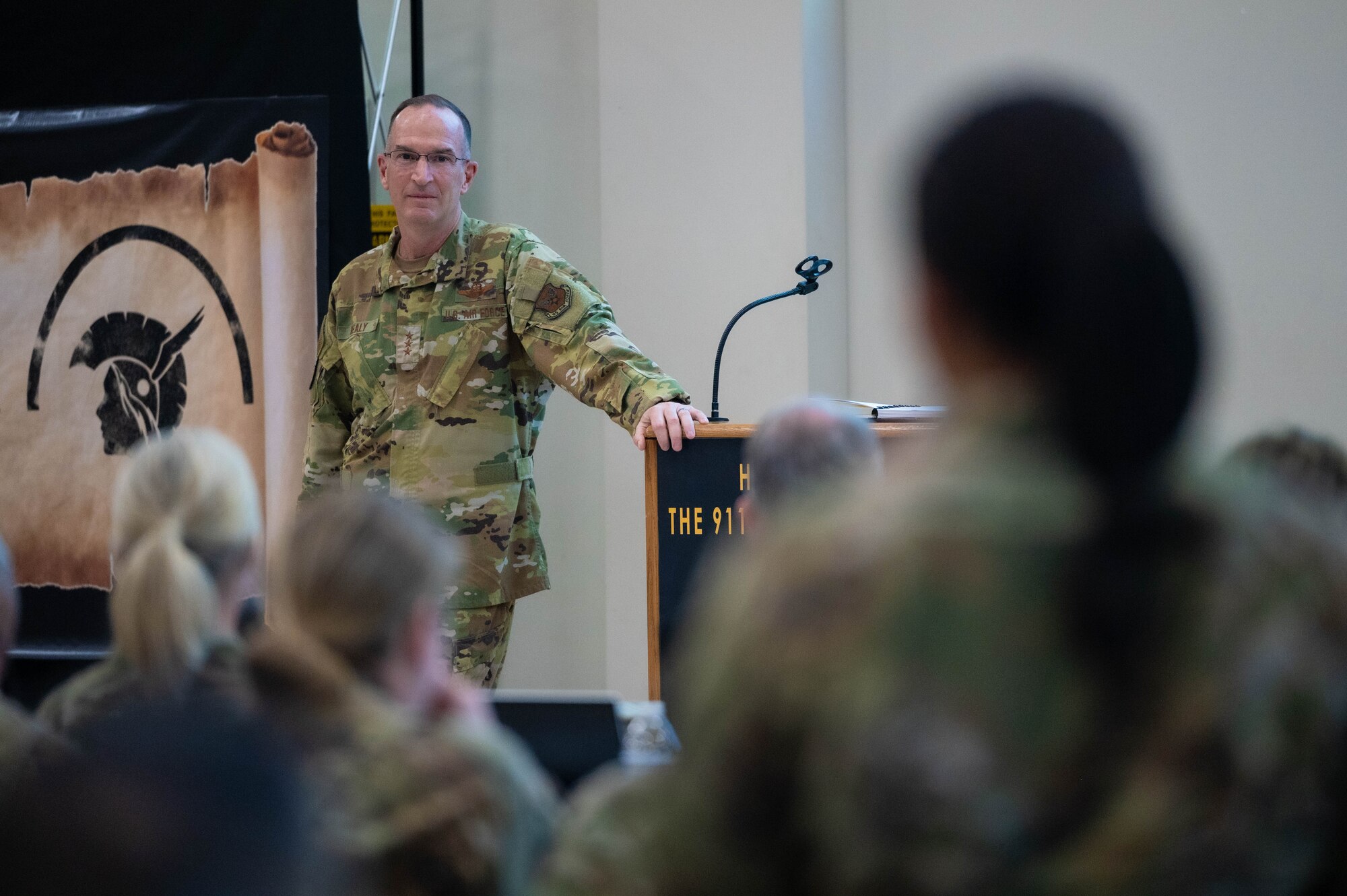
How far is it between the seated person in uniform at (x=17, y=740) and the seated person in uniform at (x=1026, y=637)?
0.58 m

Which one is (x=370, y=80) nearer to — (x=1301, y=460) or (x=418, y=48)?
(x=418, y=48)

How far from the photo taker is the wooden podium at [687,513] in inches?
95.7

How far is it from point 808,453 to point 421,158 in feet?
6.30

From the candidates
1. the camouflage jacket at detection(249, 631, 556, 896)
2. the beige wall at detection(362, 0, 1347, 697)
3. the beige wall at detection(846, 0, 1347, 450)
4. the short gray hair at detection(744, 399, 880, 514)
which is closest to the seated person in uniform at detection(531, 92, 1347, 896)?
the camouflage jacket at detection(249, 631, 556, 896)

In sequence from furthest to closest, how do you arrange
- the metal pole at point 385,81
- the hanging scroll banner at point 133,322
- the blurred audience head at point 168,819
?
the metal pole at point 385,81, the hanging scroll banner at point 133,322, the blurred audience head at point 168,819

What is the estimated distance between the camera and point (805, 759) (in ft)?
2.38

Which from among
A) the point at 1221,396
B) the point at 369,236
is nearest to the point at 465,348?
the point at 369,236

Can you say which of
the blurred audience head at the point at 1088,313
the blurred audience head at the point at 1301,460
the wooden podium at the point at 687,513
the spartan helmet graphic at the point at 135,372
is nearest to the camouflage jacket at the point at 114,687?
the blurred audience head at the point at 1088,313

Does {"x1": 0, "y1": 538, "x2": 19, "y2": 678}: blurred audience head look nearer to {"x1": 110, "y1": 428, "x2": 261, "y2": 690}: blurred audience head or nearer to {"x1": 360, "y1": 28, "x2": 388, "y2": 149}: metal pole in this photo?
{"x1": 110, "y1": 428, "x2": 261, "y2": 690}: blurred audience head

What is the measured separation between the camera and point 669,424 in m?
2.48

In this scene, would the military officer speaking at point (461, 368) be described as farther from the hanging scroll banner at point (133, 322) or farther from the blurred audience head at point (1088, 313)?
the blurred audience head at point (1088, 313)

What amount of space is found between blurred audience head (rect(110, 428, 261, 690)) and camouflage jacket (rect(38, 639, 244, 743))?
1cm

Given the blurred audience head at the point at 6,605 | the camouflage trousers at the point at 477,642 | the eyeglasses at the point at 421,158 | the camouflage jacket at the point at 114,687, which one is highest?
the eyeglasses at the point at 421,158

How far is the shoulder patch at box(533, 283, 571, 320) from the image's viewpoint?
2846 millimetres
